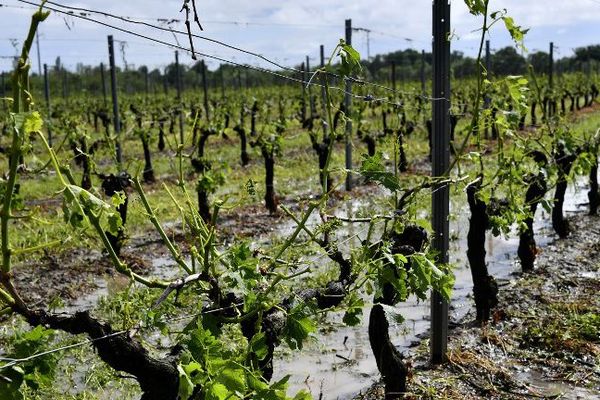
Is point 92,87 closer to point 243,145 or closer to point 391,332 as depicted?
point 243,145

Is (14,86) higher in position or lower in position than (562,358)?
higher

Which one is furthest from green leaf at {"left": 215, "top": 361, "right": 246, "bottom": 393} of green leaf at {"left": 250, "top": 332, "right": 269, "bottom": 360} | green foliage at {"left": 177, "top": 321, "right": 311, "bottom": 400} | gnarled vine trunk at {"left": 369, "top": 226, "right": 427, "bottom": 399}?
gnarled vine trunk at {"left": 369, "top": 226, "right": 427, "bottom": 399}

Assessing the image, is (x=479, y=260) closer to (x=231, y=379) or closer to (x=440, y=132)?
(x=440, y=132)

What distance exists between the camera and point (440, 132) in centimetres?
403

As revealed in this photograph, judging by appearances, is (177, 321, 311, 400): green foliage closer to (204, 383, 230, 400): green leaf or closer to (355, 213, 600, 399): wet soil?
(204, 383, 230, 400): green leaf

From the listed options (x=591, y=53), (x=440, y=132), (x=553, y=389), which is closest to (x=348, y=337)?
(x=553, y=389)

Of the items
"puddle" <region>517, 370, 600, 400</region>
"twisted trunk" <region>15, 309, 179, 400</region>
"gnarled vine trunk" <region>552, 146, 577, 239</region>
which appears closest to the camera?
"twisted trunk" <region>15, 309, 179, 400</region>

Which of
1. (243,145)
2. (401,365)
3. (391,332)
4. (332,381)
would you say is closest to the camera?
(401,365)

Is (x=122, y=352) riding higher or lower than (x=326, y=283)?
higher

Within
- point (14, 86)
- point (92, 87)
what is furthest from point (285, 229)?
point (92, 87)

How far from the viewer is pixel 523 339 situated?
15.9ft

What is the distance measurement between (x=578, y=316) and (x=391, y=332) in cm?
142

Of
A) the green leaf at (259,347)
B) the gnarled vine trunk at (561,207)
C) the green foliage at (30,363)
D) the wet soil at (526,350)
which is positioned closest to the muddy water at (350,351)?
the wet soil at (526,350)

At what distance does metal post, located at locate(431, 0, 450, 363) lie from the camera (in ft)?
12.8
